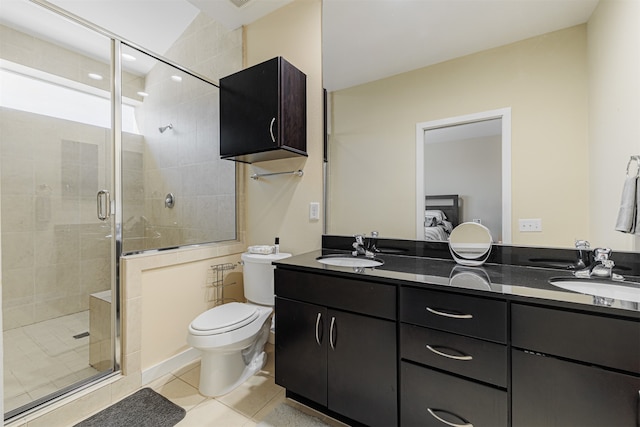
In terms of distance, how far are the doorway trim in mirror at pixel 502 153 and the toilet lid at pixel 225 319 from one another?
3.90ft

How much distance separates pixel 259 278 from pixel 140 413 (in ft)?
3.13

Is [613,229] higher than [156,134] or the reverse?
the reverse

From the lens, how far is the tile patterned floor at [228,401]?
4.65 ft

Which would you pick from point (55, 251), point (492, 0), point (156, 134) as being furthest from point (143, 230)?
point (492, 0)

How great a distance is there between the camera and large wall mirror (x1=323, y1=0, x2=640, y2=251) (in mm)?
1163

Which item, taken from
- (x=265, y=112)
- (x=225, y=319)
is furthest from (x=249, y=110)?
(x=225, y=319)

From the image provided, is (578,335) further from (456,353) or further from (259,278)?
(259,278)

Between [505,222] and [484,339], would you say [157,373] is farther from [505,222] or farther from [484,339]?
[505,222]

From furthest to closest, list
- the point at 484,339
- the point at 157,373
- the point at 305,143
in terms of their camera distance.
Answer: the point at 305,143 → the point at 157,373 → the point at 484,339

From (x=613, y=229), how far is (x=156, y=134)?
10.8ft

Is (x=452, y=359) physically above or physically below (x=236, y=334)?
above

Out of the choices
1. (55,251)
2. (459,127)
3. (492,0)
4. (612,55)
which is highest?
(492,0)

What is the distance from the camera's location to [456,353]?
0.99 metres

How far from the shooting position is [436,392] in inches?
40.7
